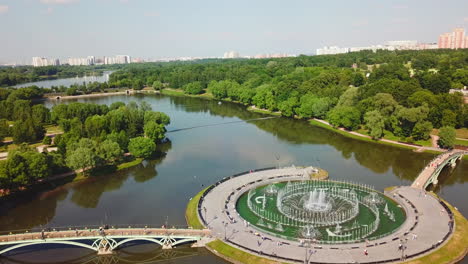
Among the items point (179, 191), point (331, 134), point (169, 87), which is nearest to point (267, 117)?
point (331, 134)

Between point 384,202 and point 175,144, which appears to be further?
Answer: point 175,144

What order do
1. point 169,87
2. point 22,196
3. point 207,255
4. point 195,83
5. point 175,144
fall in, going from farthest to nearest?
point 169,87
point 195,83
point 175,144
point 22,196
point 207,255

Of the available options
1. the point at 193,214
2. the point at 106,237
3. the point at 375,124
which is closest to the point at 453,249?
the point at 193,214

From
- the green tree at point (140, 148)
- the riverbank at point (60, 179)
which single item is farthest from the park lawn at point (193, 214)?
the riverbank at point (60, 179)

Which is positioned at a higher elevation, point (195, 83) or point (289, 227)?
point (195, 83)

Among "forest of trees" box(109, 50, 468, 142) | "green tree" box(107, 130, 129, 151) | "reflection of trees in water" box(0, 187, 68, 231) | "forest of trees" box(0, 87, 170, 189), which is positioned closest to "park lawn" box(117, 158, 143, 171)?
"forest of trees" box(0, 87, 170, 189)

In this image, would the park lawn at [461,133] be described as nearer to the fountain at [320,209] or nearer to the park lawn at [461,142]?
the park lawn at [461,142]

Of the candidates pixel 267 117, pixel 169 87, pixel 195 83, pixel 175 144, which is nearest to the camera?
pixel 175 144

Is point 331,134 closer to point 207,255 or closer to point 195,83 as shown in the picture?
point 207,255
